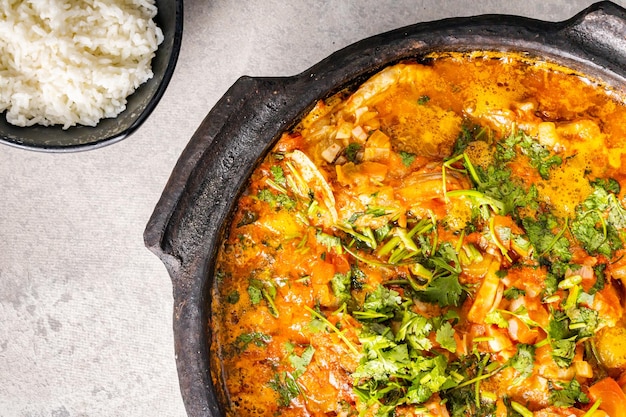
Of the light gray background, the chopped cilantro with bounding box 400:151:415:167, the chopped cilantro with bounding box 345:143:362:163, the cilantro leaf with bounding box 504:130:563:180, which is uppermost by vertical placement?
the cilantro leaf with bounding box 504:130:563:180

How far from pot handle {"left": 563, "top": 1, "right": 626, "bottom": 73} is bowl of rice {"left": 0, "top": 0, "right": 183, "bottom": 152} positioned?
5.11 feet

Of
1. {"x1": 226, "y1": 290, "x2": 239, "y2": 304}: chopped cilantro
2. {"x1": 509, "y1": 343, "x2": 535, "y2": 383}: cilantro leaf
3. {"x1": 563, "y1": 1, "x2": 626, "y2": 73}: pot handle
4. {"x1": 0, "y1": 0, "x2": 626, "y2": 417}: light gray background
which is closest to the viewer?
{"x1": 563, "y1": 1, "x2": 626, "y2": 73}: pot handle

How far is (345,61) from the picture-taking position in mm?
2559

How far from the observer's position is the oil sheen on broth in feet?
8.46

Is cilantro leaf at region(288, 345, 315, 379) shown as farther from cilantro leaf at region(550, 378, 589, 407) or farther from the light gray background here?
cilantro leaf at region(550, 378, 589, 407)

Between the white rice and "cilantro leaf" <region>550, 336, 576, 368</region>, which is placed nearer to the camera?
"cilantro leaf" <region>550, 336, 576, 368</region>

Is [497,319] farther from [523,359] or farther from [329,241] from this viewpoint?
[329,241]

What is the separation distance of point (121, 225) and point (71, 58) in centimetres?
80

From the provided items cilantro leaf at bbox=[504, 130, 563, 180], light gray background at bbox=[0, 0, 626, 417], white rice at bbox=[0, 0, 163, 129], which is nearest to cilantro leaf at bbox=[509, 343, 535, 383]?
cilantro leaf at bbox=[504, 130, 563, 180]

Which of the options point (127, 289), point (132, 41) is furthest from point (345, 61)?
point (127, 289)

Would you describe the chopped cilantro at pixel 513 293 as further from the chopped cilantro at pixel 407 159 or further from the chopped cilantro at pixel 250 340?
the chopped cilantro at pixel 250 340

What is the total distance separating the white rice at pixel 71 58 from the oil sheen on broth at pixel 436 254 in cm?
77

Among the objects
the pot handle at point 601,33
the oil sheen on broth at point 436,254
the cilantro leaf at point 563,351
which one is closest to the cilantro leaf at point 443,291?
the oil sheen on broth at point 436,254

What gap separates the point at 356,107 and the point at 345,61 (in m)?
0.18
